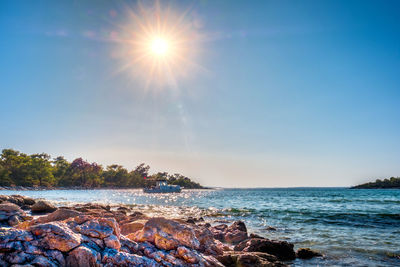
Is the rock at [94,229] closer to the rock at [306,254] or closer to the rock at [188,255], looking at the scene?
the rock at [188,255]

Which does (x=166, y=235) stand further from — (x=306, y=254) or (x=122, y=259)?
(x=306, y=254)

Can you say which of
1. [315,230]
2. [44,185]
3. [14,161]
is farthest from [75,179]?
[315,230]

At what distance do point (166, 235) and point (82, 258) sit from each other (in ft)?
8.81

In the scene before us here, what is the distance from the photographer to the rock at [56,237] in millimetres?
5754

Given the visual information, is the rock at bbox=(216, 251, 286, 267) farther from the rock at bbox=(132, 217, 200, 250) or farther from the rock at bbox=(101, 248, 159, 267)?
the rock at bbox=(101, 248, 159, 267)

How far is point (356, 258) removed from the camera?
1095cm

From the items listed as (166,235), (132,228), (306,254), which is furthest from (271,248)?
(132,228)

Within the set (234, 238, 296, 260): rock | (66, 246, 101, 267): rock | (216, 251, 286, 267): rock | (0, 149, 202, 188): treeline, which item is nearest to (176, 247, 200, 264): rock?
(216, 251, 286, 267): rock

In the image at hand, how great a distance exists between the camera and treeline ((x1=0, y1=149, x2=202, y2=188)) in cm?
11569

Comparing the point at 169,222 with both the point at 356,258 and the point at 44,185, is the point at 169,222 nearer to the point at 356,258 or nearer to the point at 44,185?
the point at 356,258

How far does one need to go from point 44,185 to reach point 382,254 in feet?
510

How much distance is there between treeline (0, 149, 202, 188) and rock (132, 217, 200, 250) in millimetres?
122380

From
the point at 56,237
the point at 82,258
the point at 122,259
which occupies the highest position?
the point at 56,237

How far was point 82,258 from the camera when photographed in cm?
573
